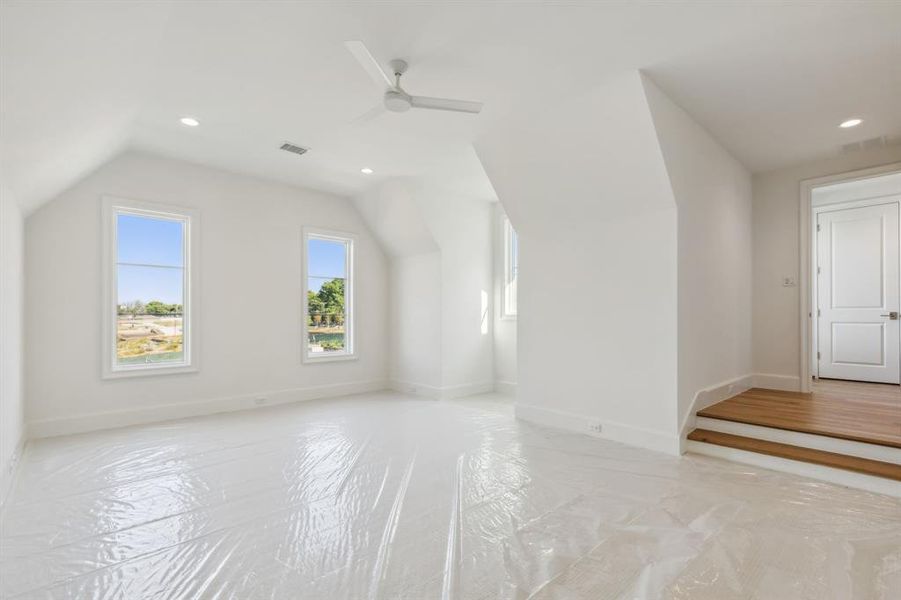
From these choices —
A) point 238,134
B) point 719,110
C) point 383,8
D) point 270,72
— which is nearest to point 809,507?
point 719,110

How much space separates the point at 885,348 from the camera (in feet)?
18.0

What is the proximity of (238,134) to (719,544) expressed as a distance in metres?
4.81

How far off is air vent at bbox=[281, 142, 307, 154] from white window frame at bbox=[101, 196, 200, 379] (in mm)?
1475

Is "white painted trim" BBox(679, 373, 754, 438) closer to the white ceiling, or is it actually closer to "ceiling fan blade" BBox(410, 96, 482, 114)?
the white ceiling

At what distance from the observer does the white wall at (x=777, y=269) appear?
4.77 m

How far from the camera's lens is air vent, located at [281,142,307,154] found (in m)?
4.39

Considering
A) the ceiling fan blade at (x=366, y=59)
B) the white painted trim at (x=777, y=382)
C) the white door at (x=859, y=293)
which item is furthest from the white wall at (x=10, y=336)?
the white door at (x=859, y=293)

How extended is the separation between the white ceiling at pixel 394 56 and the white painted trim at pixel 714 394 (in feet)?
7.96

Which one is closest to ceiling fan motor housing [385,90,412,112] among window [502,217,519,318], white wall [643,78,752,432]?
white wall [643,78,752,432]

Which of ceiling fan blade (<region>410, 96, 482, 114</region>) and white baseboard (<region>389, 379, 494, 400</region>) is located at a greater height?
ceiling fan blade (<region>410, 96, 482, 114</region>)

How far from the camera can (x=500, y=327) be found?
6.59m

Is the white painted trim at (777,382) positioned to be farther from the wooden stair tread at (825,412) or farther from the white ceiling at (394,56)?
the white ceiling at (394,56)

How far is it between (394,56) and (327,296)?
4.05m

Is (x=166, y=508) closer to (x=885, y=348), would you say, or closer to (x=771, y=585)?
(x=771, y=585)
